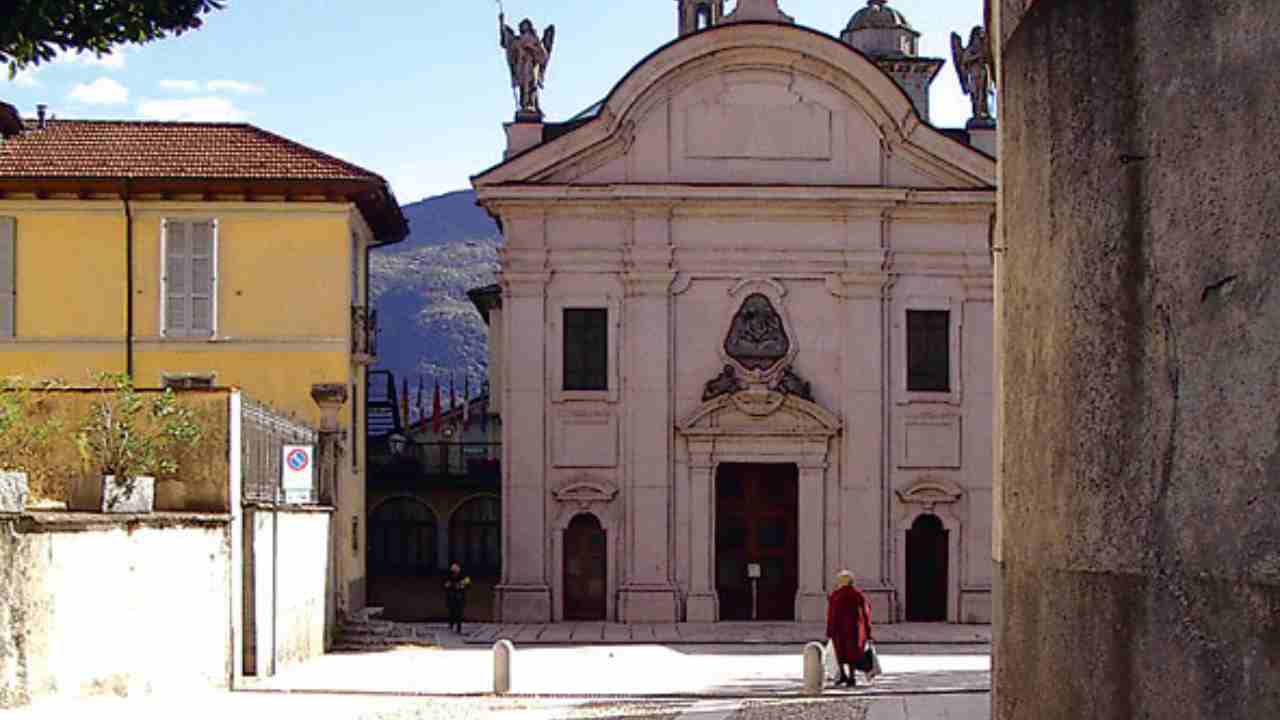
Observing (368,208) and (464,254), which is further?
(464,254)

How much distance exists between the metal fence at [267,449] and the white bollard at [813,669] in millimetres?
6696

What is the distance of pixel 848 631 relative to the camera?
2361 cm

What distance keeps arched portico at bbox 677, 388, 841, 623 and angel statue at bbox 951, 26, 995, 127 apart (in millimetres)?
6984

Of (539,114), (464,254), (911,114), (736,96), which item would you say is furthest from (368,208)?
(464,254)

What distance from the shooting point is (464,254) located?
19712 cm

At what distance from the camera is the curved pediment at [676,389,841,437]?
126ft

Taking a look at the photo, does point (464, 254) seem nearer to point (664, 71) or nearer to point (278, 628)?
point (664, 71)

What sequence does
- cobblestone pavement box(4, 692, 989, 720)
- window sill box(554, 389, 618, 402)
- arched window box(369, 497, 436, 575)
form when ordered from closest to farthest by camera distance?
cobblestone pavement box(4, 692, 989, 720)
window sill box(554, 389, 618, 402)
arched window box(369, 497, 436, 575)

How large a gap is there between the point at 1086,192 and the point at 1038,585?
3.72 ft

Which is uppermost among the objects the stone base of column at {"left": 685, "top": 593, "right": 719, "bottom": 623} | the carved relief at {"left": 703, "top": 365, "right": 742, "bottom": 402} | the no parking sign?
the carved relief at {"left": 703, "top": 365, "right": 742, "bottom": 402}

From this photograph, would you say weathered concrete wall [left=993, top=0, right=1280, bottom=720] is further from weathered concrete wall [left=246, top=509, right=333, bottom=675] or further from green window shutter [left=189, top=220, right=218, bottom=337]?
green window shutter [left=189, top=220, right=218, bottom=337]

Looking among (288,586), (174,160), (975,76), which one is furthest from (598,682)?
(975,76)

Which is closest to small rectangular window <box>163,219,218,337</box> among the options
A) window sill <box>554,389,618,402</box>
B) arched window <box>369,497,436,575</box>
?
window sill <box>554,389,618,402</box>

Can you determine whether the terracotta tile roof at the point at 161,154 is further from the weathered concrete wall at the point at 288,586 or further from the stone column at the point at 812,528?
the stone column at the point at 812,528
